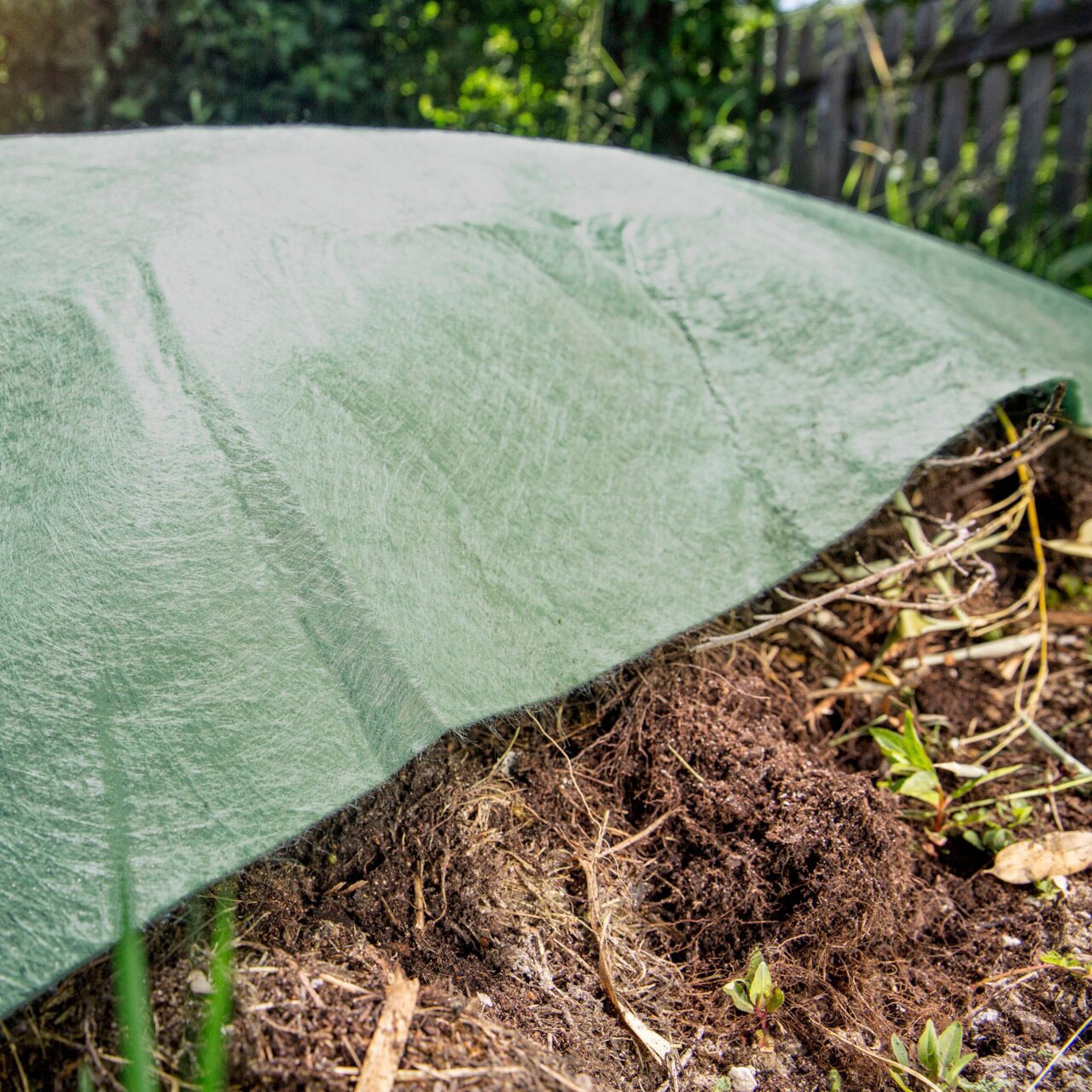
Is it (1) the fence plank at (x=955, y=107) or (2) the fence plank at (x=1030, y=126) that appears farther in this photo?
(1) the fence plank at (x=955, y=107)

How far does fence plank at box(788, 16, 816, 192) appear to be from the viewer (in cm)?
452

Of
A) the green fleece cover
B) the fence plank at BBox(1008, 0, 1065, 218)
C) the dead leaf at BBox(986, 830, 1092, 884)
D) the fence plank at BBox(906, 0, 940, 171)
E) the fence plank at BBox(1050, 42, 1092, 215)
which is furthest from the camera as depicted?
the fence plank at BBox(906, 0, 940, 171)

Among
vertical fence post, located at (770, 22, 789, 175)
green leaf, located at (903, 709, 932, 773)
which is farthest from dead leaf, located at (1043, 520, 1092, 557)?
vertical fence post, located at (770, 22, 789, 175)

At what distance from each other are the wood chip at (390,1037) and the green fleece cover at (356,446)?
22 centimetres

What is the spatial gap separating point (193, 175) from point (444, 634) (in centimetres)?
89

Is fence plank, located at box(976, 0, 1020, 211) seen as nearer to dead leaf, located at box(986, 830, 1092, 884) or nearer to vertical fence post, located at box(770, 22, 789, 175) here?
vertical fence post, located at box(770, 22, 789, 175)

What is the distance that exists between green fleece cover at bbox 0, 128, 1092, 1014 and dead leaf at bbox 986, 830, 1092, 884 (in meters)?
0.56

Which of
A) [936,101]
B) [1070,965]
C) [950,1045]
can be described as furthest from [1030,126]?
[950,1045]

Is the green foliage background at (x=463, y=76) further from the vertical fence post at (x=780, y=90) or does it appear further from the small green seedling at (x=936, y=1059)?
the small green seedling at (x=936, y=1059)

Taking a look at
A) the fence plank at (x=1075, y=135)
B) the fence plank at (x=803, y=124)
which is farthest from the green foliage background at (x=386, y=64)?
the fence plank at (x=1075, y=135)

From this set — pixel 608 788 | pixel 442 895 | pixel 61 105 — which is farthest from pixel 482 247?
pixel 61 105

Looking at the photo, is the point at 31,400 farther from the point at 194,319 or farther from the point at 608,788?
the point at 608,788

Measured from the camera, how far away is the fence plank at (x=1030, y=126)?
3.82 metres

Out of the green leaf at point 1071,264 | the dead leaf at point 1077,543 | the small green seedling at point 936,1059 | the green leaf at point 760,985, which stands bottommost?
the small green seedling at point 936,1059
